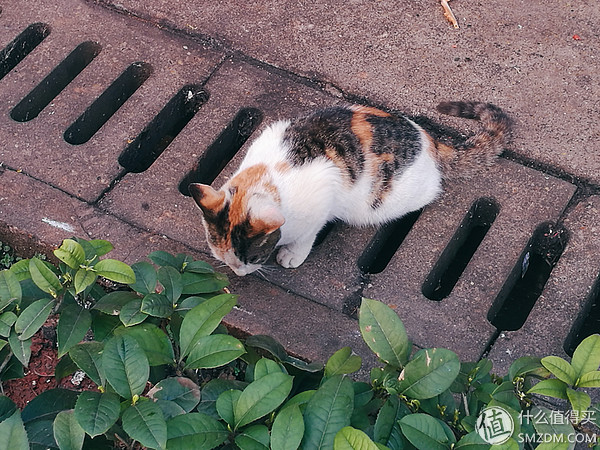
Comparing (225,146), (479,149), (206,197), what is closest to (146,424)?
(206,197)

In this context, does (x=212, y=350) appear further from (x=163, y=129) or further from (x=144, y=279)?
(x=163, y=129)

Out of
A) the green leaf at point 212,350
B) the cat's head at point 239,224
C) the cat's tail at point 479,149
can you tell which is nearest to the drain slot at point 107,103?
the cat's head at point 239,224

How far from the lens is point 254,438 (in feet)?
4.56

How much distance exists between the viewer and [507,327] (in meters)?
2.63

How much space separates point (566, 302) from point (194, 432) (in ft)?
4.98

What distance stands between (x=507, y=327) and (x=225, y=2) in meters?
1.96

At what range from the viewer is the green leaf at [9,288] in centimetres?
162

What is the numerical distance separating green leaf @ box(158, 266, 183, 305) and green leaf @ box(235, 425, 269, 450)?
17.1 inches

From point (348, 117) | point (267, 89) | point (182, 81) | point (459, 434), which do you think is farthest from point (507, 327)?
point (182, 81)

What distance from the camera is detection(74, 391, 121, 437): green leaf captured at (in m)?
1.33

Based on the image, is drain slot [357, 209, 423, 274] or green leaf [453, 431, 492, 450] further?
drain slot [357, 209, 423, 274]

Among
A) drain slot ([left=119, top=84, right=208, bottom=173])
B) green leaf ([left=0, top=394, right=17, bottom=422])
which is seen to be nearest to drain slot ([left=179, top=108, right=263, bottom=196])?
drain slot ([left=119, top=84, right=208, bottom=173])

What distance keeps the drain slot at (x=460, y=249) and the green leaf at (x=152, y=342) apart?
1160mm

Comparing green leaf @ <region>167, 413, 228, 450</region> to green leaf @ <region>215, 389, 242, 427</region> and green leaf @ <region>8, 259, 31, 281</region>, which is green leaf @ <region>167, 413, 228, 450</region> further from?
green leaf @ <region>8, 259, 31, 281</region>
